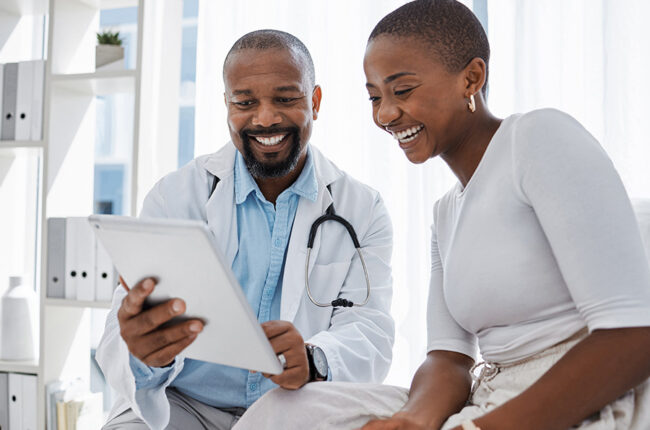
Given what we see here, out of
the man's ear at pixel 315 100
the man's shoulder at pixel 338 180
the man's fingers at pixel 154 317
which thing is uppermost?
the man's ear at pixel 315 100

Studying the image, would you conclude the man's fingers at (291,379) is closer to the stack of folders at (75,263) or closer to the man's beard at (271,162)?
the man's beard at (271,162)

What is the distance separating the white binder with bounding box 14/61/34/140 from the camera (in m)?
2.20

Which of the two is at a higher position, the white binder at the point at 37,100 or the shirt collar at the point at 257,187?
the white binder at the point at 37,100

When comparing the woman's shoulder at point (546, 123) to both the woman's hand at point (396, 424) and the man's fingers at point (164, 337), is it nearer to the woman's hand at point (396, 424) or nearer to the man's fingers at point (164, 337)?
the woman's hand at point (396, 424)

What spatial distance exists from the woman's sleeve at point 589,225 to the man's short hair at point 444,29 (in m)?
0.21

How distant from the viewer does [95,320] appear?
8.86 ft

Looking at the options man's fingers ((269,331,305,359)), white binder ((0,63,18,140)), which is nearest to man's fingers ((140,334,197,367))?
man's fingers ((269,331,305,359))

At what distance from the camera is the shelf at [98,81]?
2104mm

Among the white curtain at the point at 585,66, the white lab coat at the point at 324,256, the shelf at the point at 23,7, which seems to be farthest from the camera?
the shelf at the point at 23,7

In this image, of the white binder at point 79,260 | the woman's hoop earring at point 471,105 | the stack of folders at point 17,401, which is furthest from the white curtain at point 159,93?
the woman's hoop earring at point 471,105

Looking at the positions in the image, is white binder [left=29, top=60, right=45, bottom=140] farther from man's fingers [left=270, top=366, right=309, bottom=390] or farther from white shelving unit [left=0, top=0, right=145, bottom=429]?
man's fingers [left=270, top=366, right=309, bottom=390]

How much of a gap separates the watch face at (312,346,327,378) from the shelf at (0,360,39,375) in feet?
4.54

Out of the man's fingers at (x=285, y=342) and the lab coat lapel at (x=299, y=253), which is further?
the lab coat lapel at (x=299, y=253)

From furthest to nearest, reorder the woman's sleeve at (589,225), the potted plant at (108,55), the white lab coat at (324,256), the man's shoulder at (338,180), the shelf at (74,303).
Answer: the potted plant at (108,55), the shelf at (74,303), the man's shoulder at (338,180), the white lab coat at (324,256), the woman's sleeve at (589,225)
